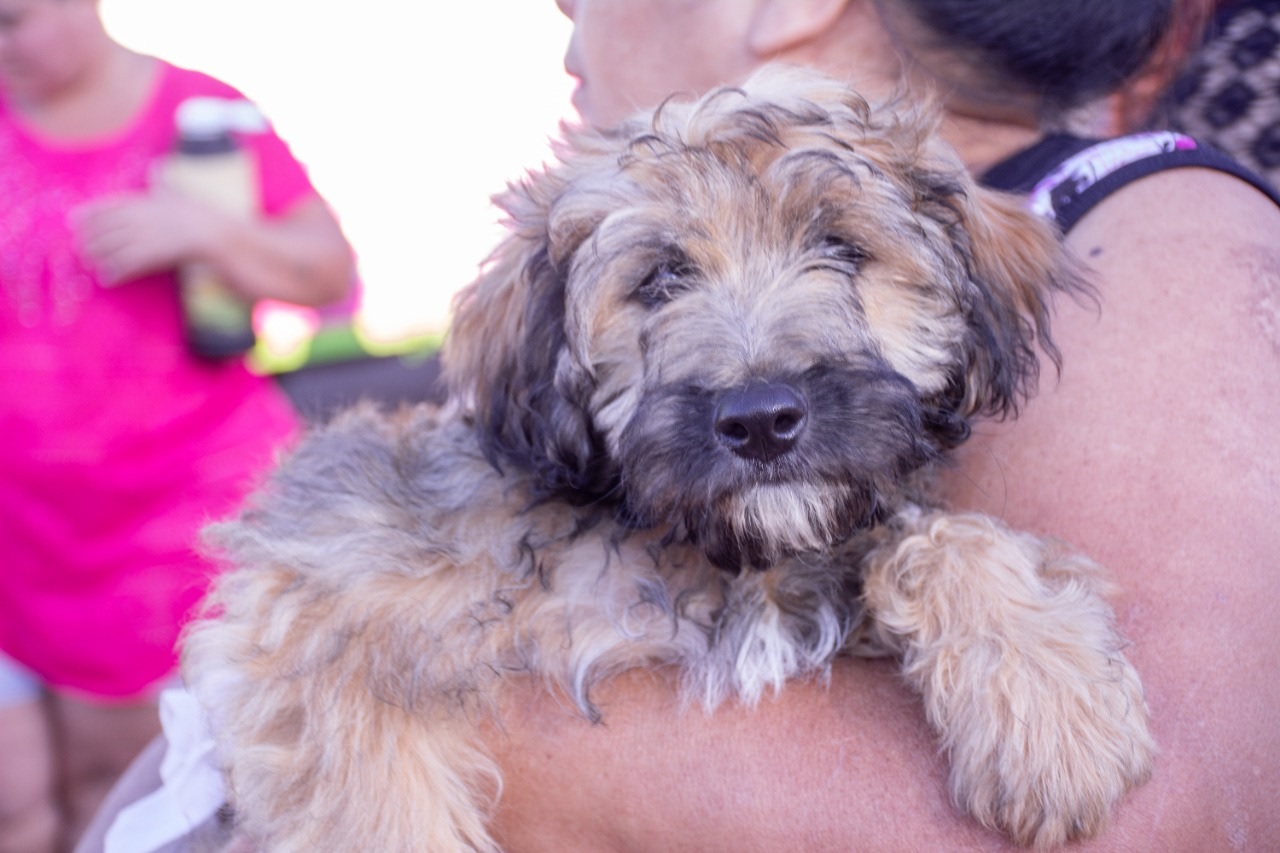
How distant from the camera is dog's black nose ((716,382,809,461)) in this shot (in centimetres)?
169

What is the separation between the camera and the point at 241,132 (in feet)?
12.9

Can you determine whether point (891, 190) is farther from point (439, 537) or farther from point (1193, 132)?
point (1193, 132)

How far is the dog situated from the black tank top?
14cm

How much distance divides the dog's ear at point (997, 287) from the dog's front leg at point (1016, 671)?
0.20 m

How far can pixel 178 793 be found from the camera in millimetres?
2258

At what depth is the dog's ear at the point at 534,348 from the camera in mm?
1981

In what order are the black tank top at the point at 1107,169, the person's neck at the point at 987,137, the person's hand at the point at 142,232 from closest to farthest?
the black tank top at the point at 1107,169
the person's neck at the point at 987,137
the person's hand at the point at 142,232

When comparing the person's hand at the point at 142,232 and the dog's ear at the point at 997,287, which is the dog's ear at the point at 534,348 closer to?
the dog's ear at the point at 997,287

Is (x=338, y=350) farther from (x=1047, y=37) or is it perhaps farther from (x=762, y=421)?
(x=762, y=421)

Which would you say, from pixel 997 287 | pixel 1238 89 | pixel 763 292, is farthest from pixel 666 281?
pixel 1238 89

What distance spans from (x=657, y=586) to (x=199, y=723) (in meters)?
0.88

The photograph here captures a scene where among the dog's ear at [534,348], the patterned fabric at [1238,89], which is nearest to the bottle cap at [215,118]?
the dog's ear at [534,348]

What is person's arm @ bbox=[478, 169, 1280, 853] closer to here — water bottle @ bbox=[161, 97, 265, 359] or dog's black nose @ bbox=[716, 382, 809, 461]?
dog's black nose @ bbox=[716, 382, 809, 461]

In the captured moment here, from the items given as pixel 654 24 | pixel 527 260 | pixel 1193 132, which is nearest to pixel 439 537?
pixel 527 260
